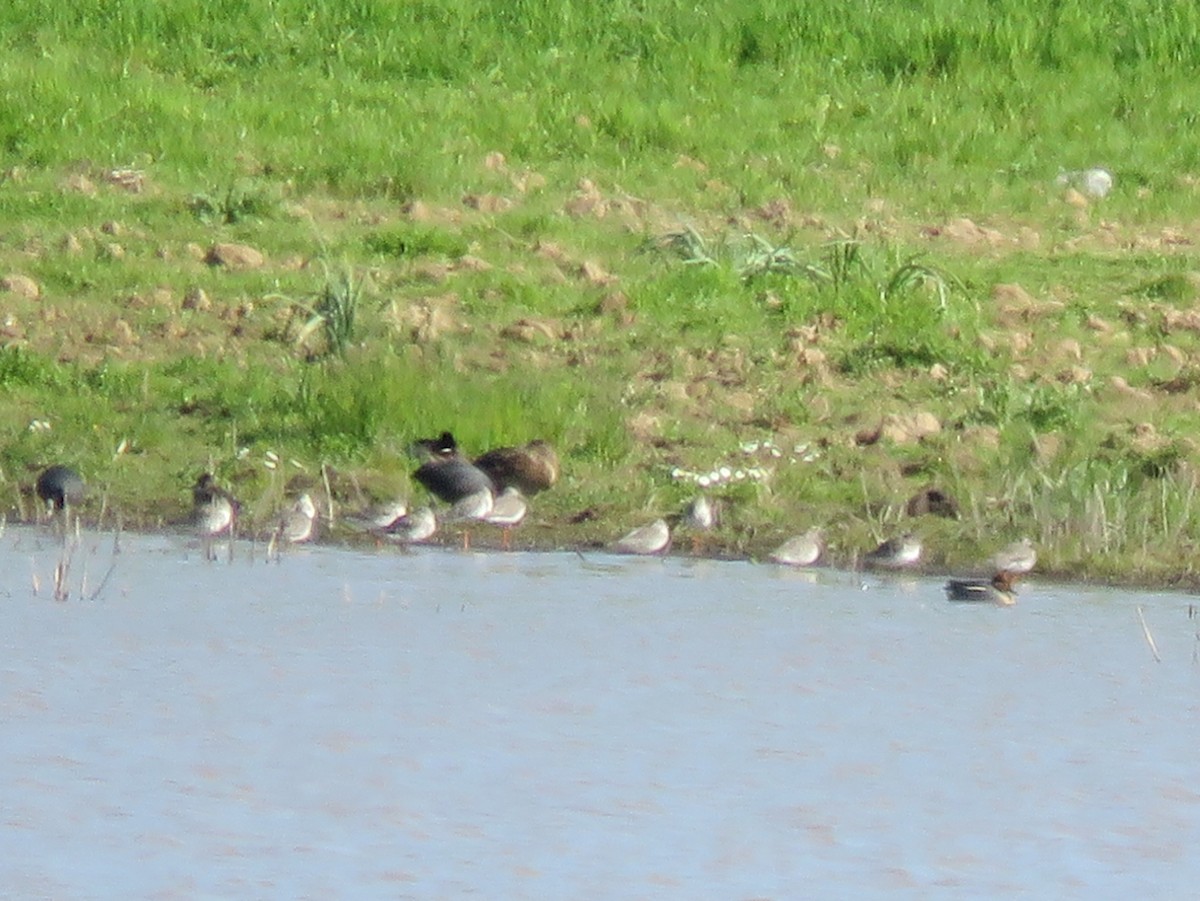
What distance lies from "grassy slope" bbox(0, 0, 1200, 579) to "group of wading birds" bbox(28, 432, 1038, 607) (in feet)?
0.43

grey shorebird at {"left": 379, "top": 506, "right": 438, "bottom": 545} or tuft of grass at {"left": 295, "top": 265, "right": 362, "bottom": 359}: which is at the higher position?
tuft of grass at {"left": 295, "top": 265, "right": 362, "bottom": 359}

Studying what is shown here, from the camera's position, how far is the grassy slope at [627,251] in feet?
35.3

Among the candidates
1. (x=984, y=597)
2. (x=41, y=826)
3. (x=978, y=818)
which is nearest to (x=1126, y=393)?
(x=984, y=597)

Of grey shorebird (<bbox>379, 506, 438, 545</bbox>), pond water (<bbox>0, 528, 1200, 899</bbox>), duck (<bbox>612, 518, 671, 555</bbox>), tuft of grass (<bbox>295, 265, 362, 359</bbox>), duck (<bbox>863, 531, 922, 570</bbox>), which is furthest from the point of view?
tuft of grass (<bbox>295, 265, 362, 359</bbox>)

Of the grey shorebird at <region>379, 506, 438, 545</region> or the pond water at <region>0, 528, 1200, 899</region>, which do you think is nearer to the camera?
the pond water at <region>0, 528, 1200, 899</region>

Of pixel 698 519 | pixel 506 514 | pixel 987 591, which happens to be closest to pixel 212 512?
pixel 506 514

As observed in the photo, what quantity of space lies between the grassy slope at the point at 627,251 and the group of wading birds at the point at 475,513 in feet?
0.43

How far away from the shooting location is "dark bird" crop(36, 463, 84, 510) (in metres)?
10.2

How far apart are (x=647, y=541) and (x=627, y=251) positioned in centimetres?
309

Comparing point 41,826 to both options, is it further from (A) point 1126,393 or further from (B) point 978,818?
(A) point 1126,393

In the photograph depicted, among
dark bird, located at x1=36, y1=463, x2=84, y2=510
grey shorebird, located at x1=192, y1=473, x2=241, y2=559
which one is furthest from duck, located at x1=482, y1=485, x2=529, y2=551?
dark bird, located at x1=36, y1=463, x2=84, y2=510

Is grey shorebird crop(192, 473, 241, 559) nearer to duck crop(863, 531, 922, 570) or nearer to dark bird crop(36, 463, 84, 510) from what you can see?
dark bird crop(36, 463, 84, 510)

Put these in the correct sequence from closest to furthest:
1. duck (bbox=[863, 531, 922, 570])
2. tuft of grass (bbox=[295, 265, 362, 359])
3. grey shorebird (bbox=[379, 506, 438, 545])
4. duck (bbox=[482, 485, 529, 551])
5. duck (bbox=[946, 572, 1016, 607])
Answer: duck (bbox=[946, 572, 1016, 607]) < duck (bbox=[863, 531, 922, 570]) < grey shorebird (bbox=[379, 506, 438, 545]) < duck (bbox=[482, 485, 529, 551]) < tuft of grass (bbox=[295, 265, 362, 359])

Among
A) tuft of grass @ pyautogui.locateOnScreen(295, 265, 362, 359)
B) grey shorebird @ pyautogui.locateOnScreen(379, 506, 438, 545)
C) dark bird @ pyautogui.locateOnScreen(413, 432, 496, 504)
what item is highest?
tuft of grass @ pyautogui.locateOnScreen(295, 265, 362, 359)
